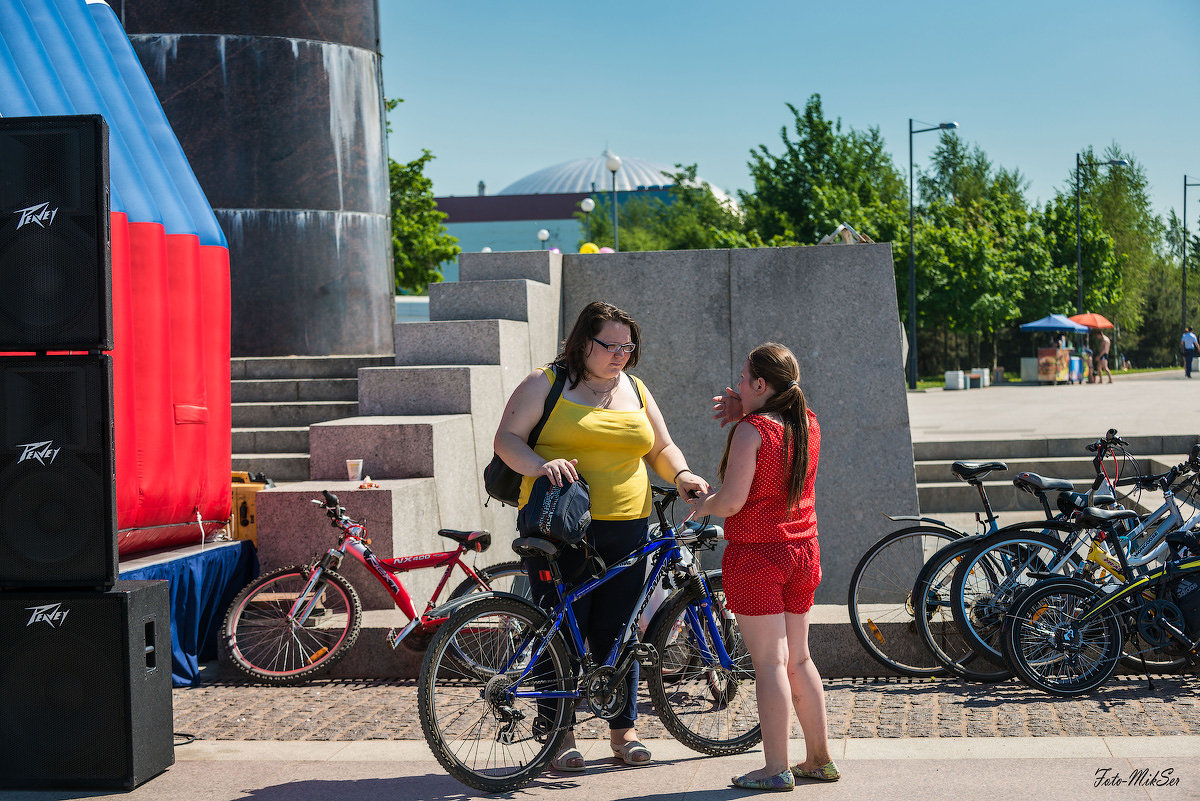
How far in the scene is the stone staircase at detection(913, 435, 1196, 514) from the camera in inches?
558

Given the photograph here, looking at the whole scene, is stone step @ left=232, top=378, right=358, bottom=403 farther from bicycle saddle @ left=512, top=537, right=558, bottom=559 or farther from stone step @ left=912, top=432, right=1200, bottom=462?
stone step @ left=912, top=432, right=1200, bottom=462

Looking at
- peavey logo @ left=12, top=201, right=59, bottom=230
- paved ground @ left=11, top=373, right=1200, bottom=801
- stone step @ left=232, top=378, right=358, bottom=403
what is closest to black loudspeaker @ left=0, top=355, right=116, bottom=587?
peavey logo @ left=12, top=201, right=59, bottom=230

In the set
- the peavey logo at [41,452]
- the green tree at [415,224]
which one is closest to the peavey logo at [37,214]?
the peavey logo at [41,452]

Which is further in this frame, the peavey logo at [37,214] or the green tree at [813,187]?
the green tree at [813,187]

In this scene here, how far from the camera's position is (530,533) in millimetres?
4461

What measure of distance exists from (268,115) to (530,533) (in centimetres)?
833

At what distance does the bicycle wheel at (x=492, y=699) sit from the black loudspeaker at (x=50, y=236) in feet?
5.93

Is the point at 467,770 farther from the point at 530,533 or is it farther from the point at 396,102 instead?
the point at 396,102

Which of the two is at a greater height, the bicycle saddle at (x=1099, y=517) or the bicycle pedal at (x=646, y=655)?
the bicycle saddle at (x=1099, y=517)

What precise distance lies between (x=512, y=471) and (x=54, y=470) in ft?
5.81

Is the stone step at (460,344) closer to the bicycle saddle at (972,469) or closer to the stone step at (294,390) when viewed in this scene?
the stone step at (294,390)

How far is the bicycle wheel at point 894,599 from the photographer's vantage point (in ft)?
19.9

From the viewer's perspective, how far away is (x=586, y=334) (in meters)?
4.59

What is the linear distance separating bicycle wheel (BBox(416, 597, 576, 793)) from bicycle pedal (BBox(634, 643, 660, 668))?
0.29m
